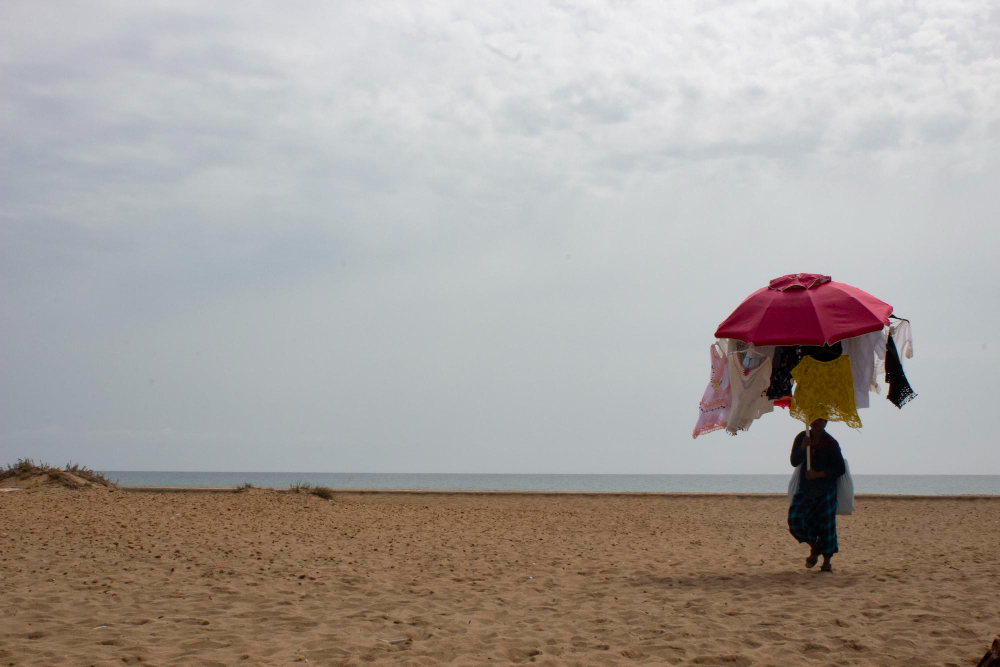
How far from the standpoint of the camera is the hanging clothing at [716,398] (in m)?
8.45

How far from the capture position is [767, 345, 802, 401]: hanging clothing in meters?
8.05

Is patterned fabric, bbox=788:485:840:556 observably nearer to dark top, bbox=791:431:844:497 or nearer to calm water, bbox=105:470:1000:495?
dark top, bbox=791:431:844:497

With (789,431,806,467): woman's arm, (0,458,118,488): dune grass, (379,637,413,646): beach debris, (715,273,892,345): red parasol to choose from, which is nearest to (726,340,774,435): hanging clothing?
(789,431,806,467): woman's arm

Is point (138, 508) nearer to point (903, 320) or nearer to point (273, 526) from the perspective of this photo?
point (273, 526)

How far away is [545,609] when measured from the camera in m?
6.46

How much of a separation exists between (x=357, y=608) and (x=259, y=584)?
140 centimetres

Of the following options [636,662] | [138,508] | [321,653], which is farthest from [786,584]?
[138,508]

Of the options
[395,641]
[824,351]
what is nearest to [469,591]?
[395,641]

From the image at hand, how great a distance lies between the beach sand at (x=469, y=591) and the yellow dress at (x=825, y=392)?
1587 millimetres

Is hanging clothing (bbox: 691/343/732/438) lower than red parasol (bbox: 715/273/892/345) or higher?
lower

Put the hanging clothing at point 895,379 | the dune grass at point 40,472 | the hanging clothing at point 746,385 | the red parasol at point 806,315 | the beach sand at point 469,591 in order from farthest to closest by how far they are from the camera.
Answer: the dune grass at point 40,472
the hanging clothing at point 746,385
the hanging clothing at point 895,379
the red parasol at point 806,315
the beach sand at point 469,591

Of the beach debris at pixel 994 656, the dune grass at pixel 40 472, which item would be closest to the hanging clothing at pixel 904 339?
the beach debris at pixel 994 656

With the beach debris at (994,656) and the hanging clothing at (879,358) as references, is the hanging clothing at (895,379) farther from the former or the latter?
the beach debris at (994,656)

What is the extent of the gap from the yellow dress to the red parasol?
26.0 inches
